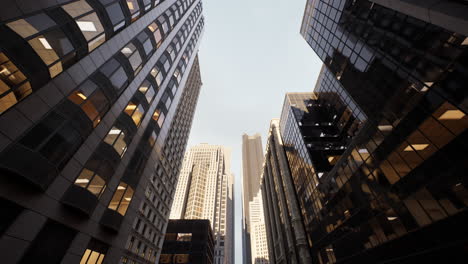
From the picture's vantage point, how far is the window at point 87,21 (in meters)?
13.7

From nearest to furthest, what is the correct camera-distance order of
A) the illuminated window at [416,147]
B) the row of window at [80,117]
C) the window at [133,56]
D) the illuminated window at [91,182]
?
the row of window at [80,117] → the illuminated window at [91,182] → the illuminated window at [416,147] → the window at [133,56]

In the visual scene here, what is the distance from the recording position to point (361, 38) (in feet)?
78.6

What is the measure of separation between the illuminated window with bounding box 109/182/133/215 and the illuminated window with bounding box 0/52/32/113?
415 inches

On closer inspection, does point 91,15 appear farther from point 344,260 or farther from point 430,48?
point 344,260

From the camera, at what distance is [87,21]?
14531 mm

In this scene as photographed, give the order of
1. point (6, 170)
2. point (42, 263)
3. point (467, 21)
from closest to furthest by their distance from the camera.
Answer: point (6, 170) < point (42, 263) < point (467, 21)

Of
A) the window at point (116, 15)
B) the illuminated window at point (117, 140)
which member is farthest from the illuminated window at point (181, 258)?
the window at point (116, 15)

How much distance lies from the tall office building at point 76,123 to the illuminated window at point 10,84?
5 centimetres

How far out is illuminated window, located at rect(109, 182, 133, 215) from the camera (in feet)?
56.5

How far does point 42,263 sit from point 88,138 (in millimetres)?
7966

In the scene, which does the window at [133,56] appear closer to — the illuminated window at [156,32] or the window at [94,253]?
the illuminated window at [156,32]

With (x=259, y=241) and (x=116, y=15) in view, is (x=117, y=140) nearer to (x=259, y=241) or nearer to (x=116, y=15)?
(x=116, y=15)

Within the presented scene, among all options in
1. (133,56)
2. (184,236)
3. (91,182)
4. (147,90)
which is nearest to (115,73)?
(133,56)

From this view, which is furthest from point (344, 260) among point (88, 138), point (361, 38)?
point (88, 138)
